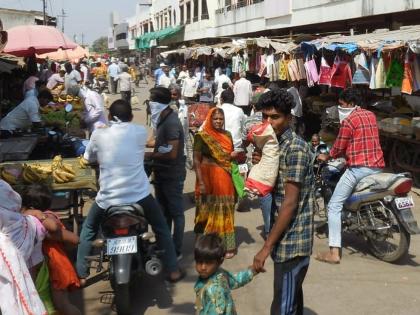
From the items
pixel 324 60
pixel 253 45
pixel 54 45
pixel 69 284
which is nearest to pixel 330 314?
pixel 69 284

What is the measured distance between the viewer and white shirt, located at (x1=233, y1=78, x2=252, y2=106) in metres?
13.3

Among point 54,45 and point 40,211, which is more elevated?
point 54,45

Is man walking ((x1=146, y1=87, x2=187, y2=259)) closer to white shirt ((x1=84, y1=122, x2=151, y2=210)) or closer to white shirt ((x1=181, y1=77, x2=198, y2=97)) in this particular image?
white shirt ((x1=84, y1=122, x2=151, y2=210))

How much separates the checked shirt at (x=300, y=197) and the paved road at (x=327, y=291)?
55.8 inches

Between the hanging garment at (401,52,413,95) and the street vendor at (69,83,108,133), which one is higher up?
the hanging garment at (401,52,413,95)

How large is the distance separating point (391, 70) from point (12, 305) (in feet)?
24.7

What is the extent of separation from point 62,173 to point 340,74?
22.6ft

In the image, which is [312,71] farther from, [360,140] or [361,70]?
[360,140]

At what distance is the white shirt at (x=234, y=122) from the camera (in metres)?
6.54

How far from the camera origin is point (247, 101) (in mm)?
13414

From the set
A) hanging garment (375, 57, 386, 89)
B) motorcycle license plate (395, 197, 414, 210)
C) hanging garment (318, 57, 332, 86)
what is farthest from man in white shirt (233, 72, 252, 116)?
motorcycle license plate (395, 197, 414, 210)

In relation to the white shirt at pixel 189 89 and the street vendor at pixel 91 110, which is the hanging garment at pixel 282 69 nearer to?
the white shirt at pixel 189 89

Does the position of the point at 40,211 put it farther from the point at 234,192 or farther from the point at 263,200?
the point at 263,200

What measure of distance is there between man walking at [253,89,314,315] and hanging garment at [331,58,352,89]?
7313 millimetres
